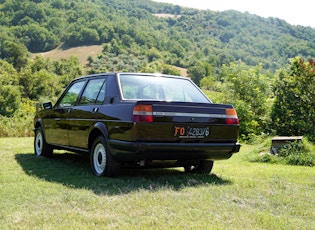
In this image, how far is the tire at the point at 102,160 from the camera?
595 cm

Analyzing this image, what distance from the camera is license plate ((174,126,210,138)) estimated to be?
5721 mm

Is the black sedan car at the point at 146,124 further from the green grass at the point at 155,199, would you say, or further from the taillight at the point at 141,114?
the green grass at the point at 155,199

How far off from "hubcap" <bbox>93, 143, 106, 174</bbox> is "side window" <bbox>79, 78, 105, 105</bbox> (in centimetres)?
75

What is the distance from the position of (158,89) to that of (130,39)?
15687cm

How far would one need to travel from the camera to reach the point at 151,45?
161m

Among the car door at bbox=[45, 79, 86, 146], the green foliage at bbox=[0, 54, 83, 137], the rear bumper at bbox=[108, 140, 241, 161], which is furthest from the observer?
the green foliage at bbox=[0, 54, 83, 137]

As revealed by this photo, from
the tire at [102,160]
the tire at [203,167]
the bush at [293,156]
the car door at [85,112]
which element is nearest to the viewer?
the tire at [102,160]

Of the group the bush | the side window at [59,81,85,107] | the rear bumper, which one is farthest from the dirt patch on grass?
the rear bumper

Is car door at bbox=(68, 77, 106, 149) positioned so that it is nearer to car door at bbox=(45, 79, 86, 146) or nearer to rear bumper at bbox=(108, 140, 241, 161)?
car door at bbox=(45, 79, 86, 146)

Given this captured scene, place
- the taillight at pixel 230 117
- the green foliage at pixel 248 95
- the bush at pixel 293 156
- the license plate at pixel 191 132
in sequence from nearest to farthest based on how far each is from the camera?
the license plate at pixel 191 132 < the taillight at pixel 230 117 < the bush at pixel 293 156 < the green foliage at pixel 248 95

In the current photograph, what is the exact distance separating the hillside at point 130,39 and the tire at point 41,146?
389 feet

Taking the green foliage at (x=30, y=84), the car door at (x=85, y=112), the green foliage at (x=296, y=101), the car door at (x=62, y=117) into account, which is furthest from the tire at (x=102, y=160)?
the green foliage at (x=30, y=84)

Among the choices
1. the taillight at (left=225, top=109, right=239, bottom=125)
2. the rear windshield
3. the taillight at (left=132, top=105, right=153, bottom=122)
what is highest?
the rear windshield

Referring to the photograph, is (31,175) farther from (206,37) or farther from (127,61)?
(206,37)
